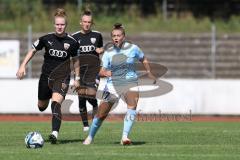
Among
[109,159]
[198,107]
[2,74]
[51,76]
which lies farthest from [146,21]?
[109,159]

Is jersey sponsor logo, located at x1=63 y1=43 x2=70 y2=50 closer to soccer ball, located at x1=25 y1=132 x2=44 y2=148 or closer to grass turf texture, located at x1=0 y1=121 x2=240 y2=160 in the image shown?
grass turf texture, located at x1=0 y1=121 x2=240 y2=160

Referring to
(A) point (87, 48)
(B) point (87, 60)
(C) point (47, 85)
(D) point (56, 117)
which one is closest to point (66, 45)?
(C) point (47, 85)

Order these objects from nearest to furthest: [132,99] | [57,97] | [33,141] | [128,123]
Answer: [33,141], [128,123], [132,99], [57,97]

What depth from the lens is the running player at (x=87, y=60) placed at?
15852 millimetres

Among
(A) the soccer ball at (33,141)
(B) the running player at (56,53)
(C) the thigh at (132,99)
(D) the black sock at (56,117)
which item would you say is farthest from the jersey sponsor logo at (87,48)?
(A) the soccer ball at (33,141)

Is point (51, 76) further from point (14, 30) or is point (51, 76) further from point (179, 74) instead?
point (14, 30)

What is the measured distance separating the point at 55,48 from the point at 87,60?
9.14 feet

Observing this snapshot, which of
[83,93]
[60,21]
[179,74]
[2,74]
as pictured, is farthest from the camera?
[179,74]

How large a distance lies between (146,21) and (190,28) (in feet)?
7.28

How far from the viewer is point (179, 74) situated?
2933cm

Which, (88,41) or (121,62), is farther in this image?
(88,41)

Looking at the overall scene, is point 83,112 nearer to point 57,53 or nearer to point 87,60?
point 87,60

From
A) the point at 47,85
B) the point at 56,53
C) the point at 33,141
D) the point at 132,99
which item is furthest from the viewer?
the point at 47,85

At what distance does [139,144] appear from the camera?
1259 centimetres
